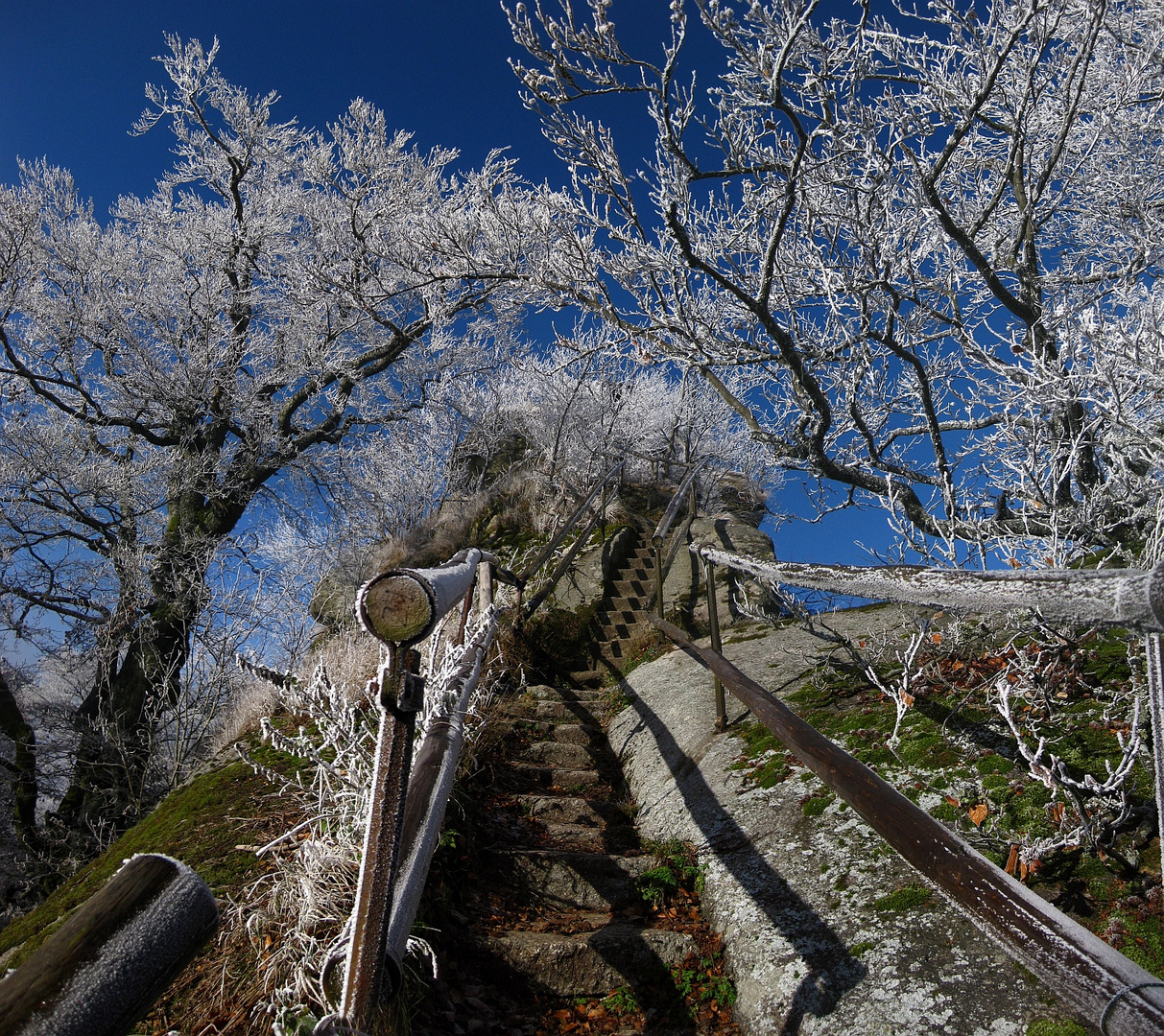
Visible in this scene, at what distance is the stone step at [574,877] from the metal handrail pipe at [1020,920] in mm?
2180

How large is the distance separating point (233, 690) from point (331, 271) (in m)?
7.37

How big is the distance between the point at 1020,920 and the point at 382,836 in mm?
1091

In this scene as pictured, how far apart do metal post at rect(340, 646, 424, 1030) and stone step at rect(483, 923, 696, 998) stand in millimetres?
1698

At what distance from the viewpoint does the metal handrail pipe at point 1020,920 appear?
0.86 meters

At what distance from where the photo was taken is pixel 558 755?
5535mm

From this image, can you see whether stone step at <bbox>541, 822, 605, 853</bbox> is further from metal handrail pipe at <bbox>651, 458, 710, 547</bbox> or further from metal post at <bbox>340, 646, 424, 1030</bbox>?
metal handrail pipe at <bbox>651, 458, 710, 547</bbox>

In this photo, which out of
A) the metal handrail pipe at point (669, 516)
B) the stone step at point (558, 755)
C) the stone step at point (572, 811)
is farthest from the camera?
the metal handrail pipe at point (669, 516)

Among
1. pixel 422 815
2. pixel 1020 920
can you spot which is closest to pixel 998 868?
pixel 1020 920

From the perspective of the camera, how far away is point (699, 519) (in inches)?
560

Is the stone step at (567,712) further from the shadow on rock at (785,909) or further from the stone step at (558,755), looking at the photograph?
the shadow on rock at (785,909)

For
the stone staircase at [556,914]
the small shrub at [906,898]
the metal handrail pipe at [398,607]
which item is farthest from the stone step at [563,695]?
the metal handrail pipe at [398,607]

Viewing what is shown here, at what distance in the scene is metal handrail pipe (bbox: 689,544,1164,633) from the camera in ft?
2.94

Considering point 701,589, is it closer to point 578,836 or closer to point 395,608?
point 578,836

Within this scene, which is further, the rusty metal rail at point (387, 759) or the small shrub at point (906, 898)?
the small shrub at point (906, 898)
